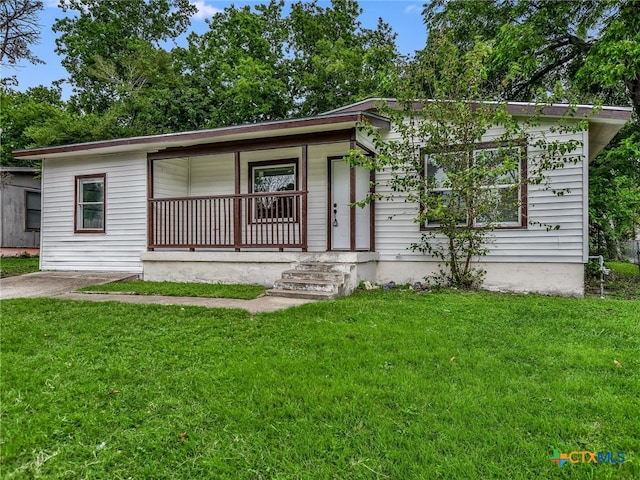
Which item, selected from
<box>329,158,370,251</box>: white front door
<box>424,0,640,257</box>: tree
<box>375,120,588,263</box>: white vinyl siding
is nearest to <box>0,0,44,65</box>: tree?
<box>329,158,370,251</box>: white front door

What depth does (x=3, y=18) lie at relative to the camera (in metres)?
9.46

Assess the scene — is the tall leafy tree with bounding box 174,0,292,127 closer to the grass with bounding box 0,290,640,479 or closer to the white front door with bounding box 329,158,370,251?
the white front door with bounding box 329,158,370,251

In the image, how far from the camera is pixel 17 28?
9648 mm

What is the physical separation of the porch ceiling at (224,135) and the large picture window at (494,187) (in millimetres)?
1738

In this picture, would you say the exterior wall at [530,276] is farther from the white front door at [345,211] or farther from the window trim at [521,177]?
the white front door at [345,211]

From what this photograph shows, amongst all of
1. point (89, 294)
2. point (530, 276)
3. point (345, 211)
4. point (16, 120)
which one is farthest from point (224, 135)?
point (16, 120)

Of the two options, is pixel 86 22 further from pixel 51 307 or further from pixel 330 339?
pixel 330 339

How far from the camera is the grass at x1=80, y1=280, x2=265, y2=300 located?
635cm

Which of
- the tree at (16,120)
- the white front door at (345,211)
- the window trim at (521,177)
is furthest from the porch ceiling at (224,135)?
the tree at (16,120)

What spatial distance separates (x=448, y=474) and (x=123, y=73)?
2580cm

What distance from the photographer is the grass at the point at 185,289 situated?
Answer: 6.35 metres

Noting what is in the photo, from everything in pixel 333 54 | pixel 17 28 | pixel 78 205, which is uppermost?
pixel 333 54

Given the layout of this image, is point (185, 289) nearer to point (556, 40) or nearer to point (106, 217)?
point (106, 217)

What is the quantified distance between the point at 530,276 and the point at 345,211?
377cm
